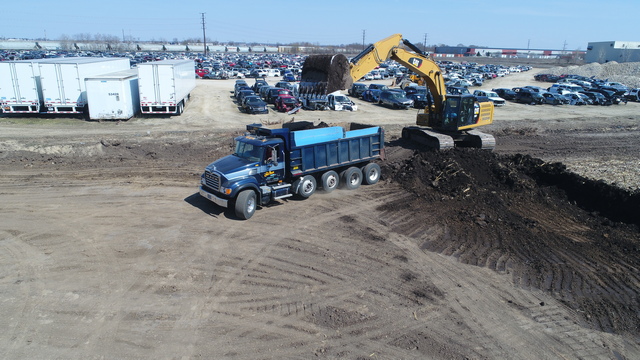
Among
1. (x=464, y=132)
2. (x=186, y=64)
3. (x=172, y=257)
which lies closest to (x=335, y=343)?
(x=172, y=257)

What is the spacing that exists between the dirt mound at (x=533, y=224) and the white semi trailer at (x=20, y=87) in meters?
22.7

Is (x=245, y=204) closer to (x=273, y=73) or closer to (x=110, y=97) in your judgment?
(x=110, y=97)

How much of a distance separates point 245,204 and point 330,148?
387 centimetres

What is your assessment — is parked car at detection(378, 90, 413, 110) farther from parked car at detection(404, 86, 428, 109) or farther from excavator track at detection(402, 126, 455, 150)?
excavator track at detection(402, 126, 455, 150)

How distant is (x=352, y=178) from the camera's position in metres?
15.5

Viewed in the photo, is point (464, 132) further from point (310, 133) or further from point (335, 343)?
point (335, 343)

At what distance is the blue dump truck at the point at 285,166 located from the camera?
12406 millimetres

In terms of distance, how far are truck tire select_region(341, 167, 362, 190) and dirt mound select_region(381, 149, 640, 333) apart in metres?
1.88

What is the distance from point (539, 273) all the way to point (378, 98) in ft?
95.0

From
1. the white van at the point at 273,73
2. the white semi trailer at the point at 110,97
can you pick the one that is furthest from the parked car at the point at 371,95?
the white van at the point at 273,73

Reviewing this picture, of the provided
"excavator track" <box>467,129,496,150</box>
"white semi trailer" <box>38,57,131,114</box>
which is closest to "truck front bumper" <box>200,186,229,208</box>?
"excavator track" <box>467,129,496,150</box>

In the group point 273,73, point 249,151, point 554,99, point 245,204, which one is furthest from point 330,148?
point 273,73

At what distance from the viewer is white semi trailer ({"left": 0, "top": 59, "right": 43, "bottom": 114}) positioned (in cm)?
2428

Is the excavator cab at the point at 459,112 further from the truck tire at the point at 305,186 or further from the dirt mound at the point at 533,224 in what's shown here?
the truck tire at the point at 305,186
